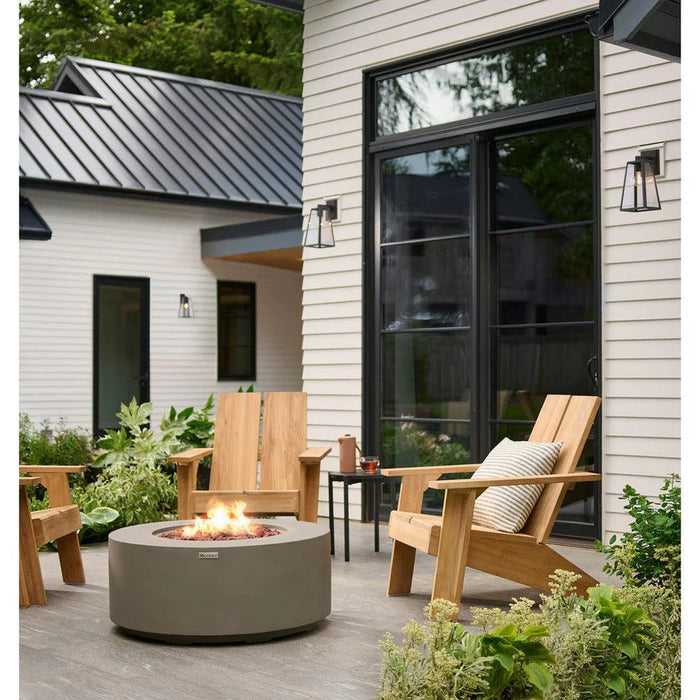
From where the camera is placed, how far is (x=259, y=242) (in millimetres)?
11625

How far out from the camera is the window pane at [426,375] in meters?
6.70

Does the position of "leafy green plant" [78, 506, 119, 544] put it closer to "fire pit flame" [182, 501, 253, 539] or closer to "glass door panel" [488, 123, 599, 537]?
"fire pit flame" [182, 501, 253, 539]

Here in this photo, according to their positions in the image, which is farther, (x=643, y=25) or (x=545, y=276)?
(x=545, y=276)

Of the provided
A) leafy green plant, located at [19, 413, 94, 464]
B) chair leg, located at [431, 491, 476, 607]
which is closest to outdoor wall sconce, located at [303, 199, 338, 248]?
chair leg, located at [431, 491, 476, 607]

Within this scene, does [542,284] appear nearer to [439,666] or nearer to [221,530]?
[221,530]

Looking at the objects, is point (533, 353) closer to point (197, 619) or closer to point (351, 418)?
point (351, 418)

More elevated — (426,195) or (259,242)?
(259,242)

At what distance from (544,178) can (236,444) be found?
2.55 meters

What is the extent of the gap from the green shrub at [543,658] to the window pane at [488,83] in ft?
13.2

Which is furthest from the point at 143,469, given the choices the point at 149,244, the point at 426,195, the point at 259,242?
the point at 149,244

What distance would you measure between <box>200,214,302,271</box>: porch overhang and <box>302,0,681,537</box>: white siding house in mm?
3166

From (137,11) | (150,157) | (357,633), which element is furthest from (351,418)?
(137,11)

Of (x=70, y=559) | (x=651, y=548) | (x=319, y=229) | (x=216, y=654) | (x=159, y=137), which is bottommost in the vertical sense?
(x=216, y=654)

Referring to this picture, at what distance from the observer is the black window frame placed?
12.8 meters
